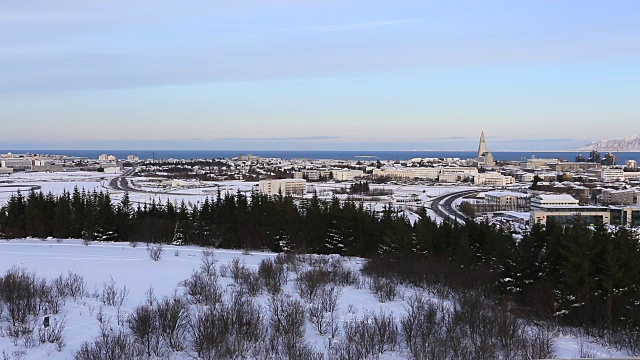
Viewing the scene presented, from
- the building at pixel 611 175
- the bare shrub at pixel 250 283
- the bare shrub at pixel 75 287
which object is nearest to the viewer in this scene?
the bare shrub at pixel 75 287

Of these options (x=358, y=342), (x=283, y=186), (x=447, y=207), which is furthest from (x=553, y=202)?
(x=358, y=342)

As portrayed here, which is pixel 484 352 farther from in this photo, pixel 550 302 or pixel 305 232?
pixel 305 232

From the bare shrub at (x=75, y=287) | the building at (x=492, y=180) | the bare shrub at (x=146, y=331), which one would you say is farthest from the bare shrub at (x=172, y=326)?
the building at (x=492, y=180)

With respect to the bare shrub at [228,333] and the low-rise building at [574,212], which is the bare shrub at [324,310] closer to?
the bare shrub at [228,333]

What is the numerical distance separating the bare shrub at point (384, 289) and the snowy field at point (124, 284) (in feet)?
0.37

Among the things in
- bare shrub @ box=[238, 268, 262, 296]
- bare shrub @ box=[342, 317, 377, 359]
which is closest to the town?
bare shrub @ box=[238, 268, 262, 296]

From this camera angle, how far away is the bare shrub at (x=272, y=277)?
9.34 metres

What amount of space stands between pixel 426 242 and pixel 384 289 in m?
8.09

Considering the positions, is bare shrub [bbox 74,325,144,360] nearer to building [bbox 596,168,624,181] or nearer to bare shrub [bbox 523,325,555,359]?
bare shrub [bbox 523,325,555,359]

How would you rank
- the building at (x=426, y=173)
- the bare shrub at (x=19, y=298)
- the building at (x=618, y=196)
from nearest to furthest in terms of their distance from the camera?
the bare shrub at (x=19, y=298), the building at (x=618, y=196), the building at (x=426, y=173)

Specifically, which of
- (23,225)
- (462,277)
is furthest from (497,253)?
(23,225)

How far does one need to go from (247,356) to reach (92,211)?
57.1 feet

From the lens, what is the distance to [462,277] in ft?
41.3

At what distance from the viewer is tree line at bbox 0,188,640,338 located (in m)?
11.0
